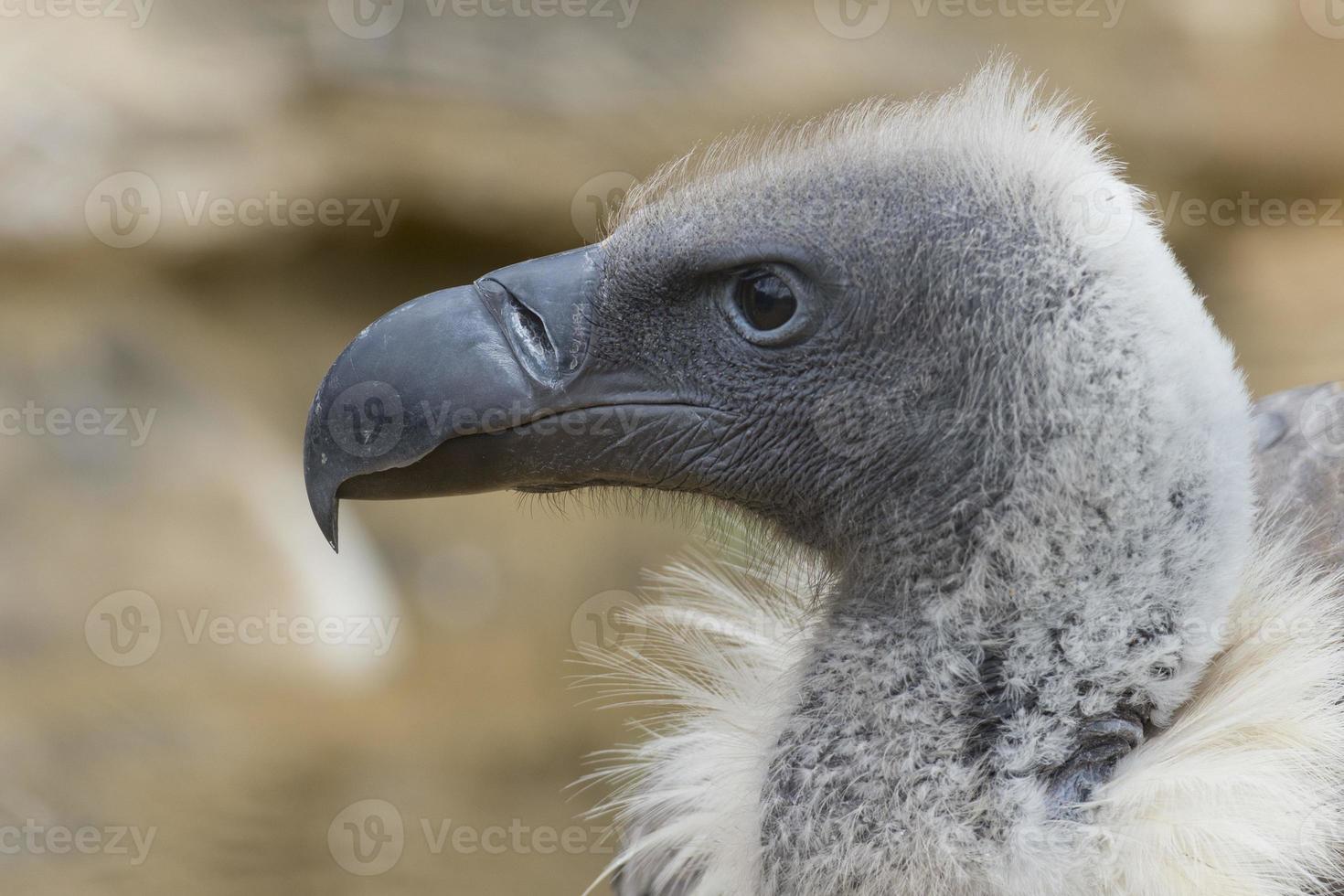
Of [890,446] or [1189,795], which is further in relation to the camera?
[890,446]

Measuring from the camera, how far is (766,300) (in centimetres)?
213

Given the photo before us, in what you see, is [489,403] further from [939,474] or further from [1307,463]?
[1307,463]

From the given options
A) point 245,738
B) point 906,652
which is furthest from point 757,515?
point 245,738

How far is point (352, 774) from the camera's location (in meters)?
5.67

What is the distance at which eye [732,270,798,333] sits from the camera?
2125 millimetres

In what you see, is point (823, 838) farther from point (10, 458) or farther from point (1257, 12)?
point (1257, 12)

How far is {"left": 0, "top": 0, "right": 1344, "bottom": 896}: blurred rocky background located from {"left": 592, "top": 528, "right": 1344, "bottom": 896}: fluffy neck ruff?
3.39 meters

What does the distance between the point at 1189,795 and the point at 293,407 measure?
4995 millimetres

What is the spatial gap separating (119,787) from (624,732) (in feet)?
7.46

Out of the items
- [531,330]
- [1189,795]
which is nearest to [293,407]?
[531,330]

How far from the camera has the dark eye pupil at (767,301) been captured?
2.12 metres

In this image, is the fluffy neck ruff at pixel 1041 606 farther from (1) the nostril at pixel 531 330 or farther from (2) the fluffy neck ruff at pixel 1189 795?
(1) the nostril at pixel 531 330

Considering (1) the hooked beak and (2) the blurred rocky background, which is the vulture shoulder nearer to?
(1) the hooked beak

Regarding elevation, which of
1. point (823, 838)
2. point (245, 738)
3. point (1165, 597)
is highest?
point (245, 738)
